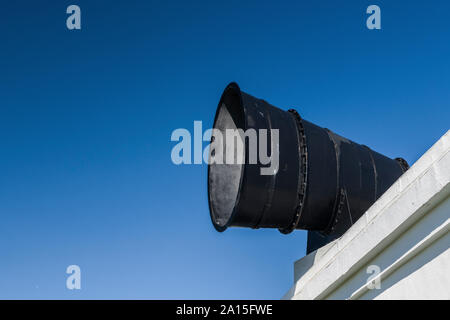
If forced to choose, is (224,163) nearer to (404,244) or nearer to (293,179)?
(293,179)

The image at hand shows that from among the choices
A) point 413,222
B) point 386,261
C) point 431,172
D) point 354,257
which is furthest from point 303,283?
point 431,172

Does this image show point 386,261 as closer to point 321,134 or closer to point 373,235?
point 373,235

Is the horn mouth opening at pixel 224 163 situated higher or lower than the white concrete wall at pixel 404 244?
higher

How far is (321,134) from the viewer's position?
646 centimetres

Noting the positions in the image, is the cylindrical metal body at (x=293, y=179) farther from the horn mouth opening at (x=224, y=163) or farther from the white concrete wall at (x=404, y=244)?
the white concrete wall at (x=404, y=244)

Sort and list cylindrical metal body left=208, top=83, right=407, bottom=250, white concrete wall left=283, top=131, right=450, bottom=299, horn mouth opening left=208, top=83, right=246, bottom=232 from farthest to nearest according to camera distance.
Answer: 1. horn mouth opening left=208, top=83, right=246, bottom=232
2. cylindrical metal body left=208, top=83, right=407, bottom=250
3. white concrete wall left=283, top=131, right=450, bottom=299

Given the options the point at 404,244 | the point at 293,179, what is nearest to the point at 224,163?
the point at 293,179

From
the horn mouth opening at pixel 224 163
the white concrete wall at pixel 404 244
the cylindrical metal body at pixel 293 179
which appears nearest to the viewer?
the white concrete wall at pixel 404 244

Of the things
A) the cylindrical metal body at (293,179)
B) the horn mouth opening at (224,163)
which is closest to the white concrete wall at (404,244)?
the cylindrical metal body at (293,179)

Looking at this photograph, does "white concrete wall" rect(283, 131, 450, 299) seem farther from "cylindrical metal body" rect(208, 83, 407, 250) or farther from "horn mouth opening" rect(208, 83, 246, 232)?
"horn mouth opening" rect(208, 83, 246, 232)

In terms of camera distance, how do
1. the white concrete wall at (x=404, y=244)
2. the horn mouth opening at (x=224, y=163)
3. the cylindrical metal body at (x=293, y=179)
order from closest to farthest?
1. the white concrete wall at (x=404, y=244)
2. the cylindrical metal body at (x=293, y=179)
3. the horn mouth opening at (x=224, y=163)

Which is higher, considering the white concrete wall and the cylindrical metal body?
the cylindrical metal body

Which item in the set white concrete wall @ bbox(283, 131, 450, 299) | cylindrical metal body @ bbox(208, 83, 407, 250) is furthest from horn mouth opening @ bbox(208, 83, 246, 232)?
white concrete wall @ bbox(283, 131, 450, 299)

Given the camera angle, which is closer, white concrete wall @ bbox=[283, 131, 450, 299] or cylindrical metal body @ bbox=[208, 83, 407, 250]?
white concrete wall @ bbox=[283, 131, 450, 299]
